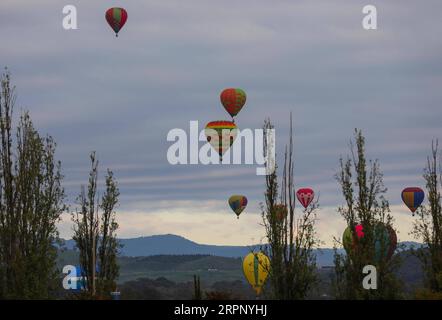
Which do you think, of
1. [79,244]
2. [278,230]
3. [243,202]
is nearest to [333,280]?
[278,230]

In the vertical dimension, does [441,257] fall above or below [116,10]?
below

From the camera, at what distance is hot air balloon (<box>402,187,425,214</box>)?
93125mm

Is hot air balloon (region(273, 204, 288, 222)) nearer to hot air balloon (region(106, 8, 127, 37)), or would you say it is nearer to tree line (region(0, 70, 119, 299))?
tree line (region(0, 70, 119, 299))

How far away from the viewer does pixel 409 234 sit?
154 ft

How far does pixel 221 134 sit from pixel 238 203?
27.2 m

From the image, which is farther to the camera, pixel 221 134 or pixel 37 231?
pixel 221 134

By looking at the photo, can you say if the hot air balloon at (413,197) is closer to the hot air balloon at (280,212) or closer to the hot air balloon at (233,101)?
the hot air balloon at (233,101)

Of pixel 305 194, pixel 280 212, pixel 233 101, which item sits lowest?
pixel 280 212

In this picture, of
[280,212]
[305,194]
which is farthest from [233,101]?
[280,212]

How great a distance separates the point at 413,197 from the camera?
93.4 m

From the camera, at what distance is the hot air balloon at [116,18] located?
2965 inches

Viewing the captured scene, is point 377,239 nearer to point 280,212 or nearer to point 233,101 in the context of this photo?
point 280,212
